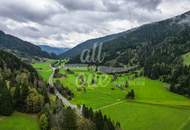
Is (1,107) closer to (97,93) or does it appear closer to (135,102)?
(135,102)

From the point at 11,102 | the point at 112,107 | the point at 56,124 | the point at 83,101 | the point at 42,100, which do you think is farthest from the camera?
the point at 83,101

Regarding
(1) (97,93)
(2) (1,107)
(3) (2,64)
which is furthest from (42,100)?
(1) (97,93)

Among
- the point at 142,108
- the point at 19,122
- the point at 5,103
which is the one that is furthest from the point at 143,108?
the point at 5,103

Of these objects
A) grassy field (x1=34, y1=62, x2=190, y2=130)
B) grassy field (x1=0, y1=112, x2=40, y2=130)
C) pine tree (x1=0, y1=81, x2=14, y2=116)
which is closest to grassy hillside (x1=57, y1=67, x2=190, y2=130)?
grassy field (x1=34, y1=62, x2=190, y2=130)

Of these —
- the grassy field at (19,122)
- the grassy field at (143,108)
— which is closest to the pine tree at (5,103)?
the grassy field at (19,122)

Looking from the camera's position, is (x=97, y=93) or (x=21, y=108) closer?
(x=21, y=108)

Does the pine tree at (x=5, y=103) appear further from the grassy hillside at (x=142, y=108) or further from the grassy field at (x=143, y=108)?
the grassy hillside at (x=142, y=108)

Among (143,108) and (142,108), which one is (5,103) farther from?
(143,108)

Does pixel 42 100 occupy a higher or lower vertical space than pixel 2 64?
lower
